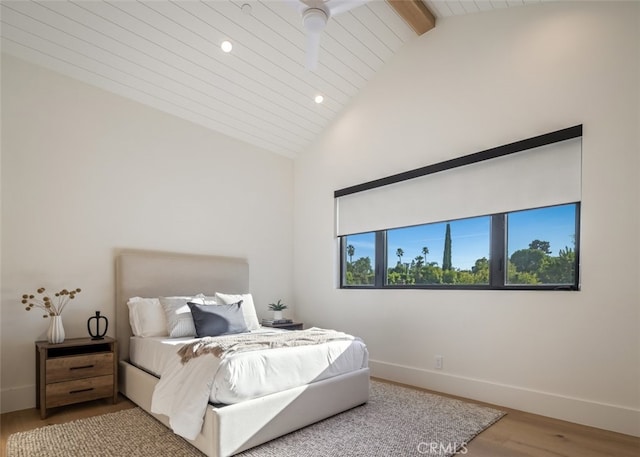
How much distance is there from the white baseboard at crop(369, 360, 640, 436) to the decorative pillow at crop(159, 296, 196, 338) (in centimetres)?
204

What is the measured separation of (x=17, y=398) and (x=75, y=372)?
1.73 ft

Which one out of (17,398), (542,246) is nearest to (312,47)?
(542,246)

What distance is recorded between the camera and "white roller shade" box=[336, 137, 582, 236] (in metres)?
3.07

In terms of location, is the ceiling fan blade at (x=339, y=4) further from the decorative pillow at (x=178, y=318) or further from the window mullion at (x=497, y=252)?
the decorative pillow at (x=178, y=318)

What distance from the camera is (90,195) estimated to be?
3686 millimetres

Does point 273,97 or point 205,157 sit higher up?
point 273,97

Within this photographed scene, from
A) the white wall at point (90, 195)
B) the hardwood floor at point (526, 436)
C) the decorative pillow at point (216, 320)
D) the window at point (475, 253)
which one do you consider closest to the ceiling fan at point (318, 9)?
the window at point (475, 253)

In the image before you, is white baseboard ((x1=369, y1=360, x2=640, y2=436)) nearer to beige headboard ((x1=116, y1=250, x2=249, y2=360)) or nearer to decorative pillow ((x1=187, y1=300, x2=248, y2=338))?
decorative pillow ((x1=187, y1=300, x2=248, y2=338))

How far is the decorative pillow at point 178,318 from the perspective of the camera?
3535 millimetres

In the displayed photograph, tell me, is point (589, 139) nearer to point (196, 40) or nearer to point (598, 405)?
point (598, 405)

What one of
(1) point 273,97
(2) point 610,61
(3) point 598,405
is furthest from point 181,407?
(2) point 610,61

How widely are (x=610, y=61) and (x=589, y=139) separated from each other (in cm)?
57

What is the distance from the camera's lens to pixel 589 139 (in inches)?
116

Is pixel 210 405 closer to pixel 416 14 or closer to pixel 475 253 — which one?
pixel 475 253
